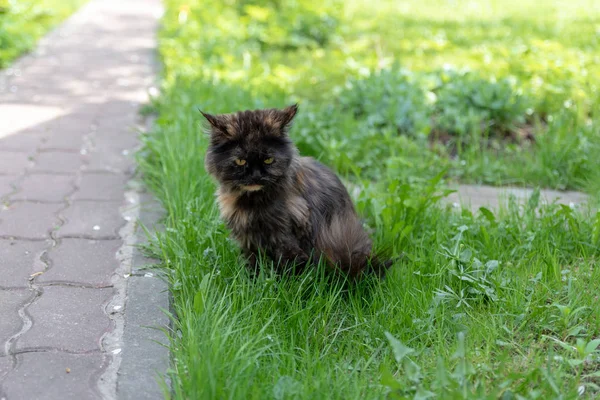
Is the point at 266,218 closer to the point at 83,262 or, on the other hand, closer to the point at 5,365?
the point at 83,262

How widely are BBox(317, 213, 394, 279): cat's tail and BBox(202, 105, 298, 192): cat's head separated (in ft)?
1.18

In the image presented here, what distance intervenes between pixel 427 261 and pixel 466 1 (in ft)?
36.9

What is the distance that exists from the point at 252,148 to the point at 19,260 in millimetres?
1470

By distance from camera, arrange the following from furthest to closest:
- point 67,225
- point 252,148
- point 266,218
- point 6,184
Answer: point 6,184 → point 67,225 → point 266,218 → point 252,148

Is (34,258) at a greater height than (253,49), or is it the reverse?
(253,49)

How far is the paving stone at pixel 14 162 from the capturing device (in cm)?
463

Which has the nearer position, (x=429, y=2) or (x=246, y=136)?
(x=246, y=136)

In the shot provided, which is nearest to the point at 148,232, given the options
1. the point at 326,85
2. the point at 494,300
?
the point at 494,300

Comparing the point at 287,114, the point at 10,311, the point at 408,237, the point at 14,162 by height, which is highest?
the point at 287,114

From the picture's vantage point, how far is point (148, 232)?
11.8 feet

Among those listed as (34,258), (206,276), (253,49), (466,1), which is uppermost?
(466,1)

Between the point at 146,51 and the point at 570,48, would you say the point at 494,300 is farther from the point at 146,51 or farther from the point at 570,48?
the point at 146,51

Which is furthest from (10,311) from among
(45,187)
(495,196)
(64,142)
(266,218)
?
(495,196)

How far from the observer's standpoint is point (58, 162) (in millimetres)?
4867
